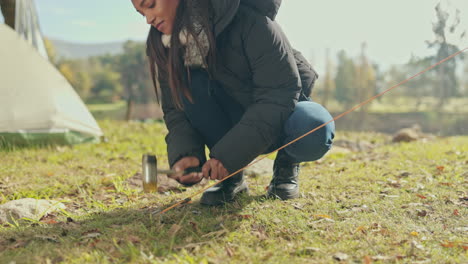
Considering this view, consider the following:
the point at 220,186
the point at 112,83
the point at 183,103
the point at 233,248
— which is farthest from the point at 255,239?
the point at 112,83

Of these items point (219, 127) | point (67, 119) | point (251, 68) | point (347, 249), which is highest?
point (251, 68)

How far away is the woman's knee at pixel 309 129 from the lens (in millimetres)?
2359

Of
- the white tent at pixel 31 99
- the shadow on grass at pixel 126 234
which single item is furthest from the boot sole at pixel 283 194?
the white tent at pixel 31 99

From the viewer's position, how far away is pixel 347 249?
6.32 feet

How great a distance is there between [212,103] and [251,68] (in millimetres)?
355

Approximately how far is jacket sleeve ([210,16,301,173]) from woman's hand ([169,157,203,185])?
0.47ft

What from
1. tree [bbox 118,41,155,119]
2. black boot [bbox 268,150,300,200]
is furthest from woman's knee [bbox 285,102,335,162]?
tree [bbox 118,41,155,119]

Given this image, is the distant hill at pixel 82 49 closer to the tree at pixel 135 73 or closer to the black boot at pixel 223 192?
the tree at pixel 135 73

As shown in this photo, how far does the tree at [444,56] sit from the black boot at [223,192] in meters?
5.71

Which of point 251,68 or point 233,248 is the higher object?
point 251,68

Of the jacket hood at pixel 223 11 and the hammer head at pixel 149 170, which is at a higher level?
the jacket hood at pixel 223 11

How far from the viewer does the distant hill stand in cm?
2202

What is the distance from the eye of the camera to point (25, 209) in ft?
8.45

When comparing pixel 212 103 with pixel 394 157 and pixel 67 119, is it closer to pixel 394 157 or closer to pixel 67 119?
pixel 394 157
